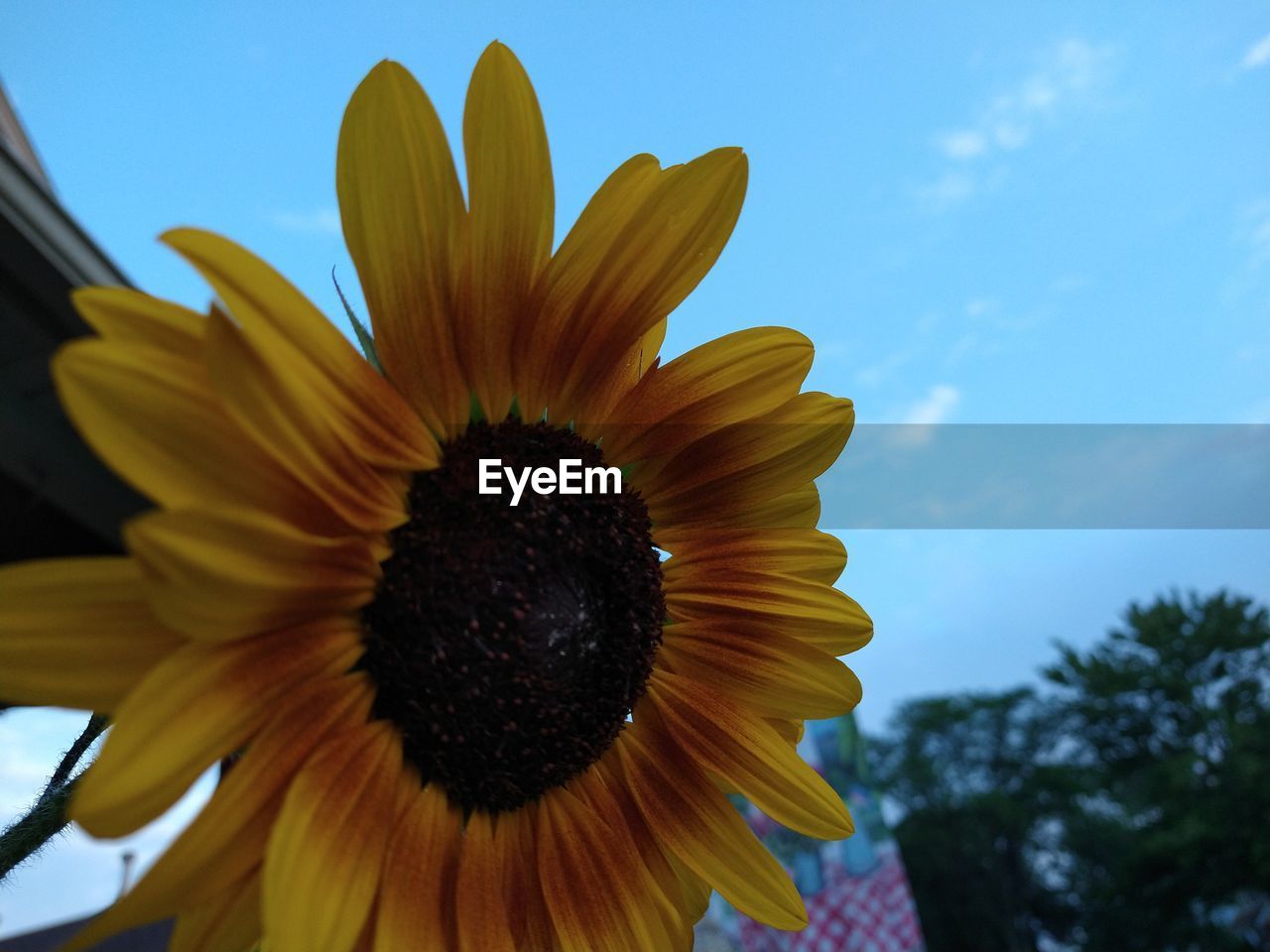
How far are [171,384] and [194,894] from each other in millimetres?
235

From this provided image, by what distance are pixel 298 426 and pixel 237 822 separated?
190 millimetres

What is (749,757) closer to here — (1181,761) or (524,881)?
(524,881)

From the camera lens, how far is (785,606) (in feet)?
2.35

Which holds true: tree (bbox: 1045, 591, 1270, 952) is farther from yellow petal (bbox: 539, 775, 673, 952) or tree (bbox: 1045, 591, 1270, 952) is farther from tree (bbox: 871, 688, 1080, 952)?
yellow petal (bbox: 539, 775, 673, 952)

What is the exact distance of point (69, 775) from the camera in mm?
520

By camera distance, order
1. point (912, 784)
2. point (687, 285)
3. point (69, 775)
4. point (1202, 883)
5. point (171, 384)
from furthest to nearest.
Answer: point (912, 784) → point (1202, 883) → point (687, 285) → point (69, 775) → point (171, 384)

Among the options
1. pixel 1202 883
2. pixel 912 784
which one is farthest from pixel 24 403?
pixel 912 784

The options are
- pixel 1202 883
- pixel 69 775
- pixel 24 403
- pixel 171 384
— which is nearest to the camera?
pixel 171 384

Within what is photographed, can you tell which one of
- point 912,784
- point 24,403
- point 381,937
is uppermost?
point 912,784

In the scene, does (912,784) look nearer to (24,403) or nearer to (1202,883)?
(1202,883)

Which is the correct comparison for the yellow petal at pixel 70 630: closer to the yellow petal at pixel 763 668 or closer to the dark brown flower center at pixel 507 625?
the dark brown flower center at pixel 507 625

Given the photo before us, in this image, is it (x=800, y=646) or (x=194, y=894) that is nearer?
(x=194, y=894)

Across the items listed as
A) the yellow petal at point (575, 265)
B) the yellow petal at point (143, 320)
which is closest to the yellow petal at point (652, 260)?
the yellow petal at point (575, 265)

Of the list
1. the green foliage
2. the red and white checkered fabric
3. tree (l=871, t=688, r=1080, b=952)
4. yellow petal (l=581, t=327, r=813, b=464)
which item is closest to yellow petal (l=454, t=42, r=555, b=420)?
yellow petal (l=581, t=327, r=813, b=464)
